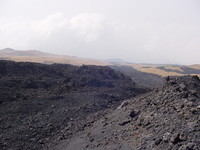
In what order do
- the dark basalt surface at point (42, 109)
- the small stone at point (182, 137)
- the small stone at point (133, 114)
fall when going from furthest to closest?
the dark basalt surface at point (42, 109) < the small stone at point (133, 114) < the small stone at point (182, 137)

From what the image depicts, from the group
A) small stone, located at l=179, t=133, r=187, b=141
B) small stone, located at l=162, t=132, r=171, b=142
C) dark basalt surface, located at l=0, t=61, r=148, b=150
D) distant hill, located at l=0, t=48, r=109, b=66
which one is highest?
distant hill, located at l=0, t=48, r=109, b=66

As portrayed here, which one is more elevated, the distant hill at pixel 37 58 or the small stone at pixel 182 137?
the distant hill at pixel 37 58

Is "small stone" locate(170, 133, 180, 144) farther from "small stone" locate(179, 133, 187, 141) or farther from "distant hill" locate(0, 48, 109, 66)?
"distant hill" locate(0, 48, 109, 66)

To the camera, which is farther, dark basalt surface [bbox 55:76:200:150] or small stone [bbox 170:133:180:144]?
dark basalt surface [bbox 55:76:200:150]

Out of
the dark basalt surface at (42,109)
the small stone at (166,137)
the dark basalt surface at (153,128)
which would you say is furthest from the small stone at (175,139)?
the dark basalt surface at (42,109)

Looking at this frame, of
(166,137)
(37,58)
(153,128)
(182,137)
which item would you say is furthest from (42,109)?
(37,58)

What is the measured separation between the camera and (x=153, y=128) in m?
5.93

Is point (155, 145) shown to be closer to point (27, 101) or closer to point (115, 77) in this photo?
point (27, 101)

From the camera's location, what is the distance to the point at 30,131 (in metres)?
8.20

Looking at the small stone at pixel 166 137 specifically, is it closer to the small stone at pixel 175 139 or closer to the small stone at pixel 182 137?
the small stone at pixel 175 139

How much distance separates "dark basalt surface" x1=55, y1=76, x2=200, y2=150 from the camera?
5.08 meters

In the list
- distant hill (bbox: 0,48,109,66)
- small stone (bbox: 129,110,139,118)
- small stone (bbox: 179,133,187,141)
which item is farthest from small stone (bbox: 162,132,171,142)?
distant hill (bbox: 0,48,109,66)

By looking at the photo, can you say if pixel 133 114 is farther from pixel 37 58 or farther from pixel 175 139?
pixel 37 58

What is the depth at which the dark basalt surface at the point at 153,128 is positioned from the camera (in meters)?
5.08
